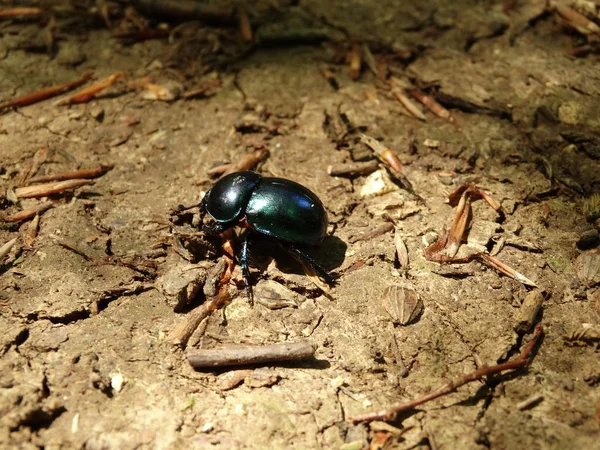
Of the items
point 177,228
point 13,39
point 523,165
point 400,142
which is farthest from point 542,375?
point 13,39

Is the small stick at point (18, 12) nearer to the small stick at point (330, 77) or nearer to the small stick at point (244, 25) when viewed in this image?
the small stick at point (244, 25)

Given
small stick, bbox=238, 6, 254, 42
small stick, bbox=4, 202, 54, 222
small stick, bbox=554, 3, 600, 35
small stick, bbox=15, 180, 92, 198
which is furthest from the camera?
small stick, bbox=238, 6, 254, 42

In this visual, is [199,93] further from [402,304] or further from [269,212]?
[402,304]

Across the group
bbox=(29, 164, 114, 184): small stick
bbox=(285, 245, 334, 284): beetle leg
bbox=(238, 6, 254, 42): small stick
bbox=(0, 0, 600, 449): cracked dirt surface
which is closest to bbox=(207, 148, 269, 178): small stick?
bbox=(0, 0, 600, 449): cracked dirt surface

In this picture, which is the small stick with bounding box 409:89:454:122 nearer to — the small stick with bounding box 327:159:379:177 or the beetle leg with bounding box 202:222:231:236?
the small stick with bounding box 327:159:379:177

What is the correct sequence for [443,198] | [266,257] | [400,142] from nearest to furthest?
[266,257], [443,198], [400,142]

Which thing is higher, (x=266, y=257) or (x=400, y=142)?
(x=400, y=142)

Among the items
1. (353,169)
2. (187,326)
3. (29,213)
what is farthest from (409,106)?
(29,213)

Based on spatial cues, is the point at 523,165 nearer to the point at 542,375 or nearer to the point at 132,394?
the point at 542,375
